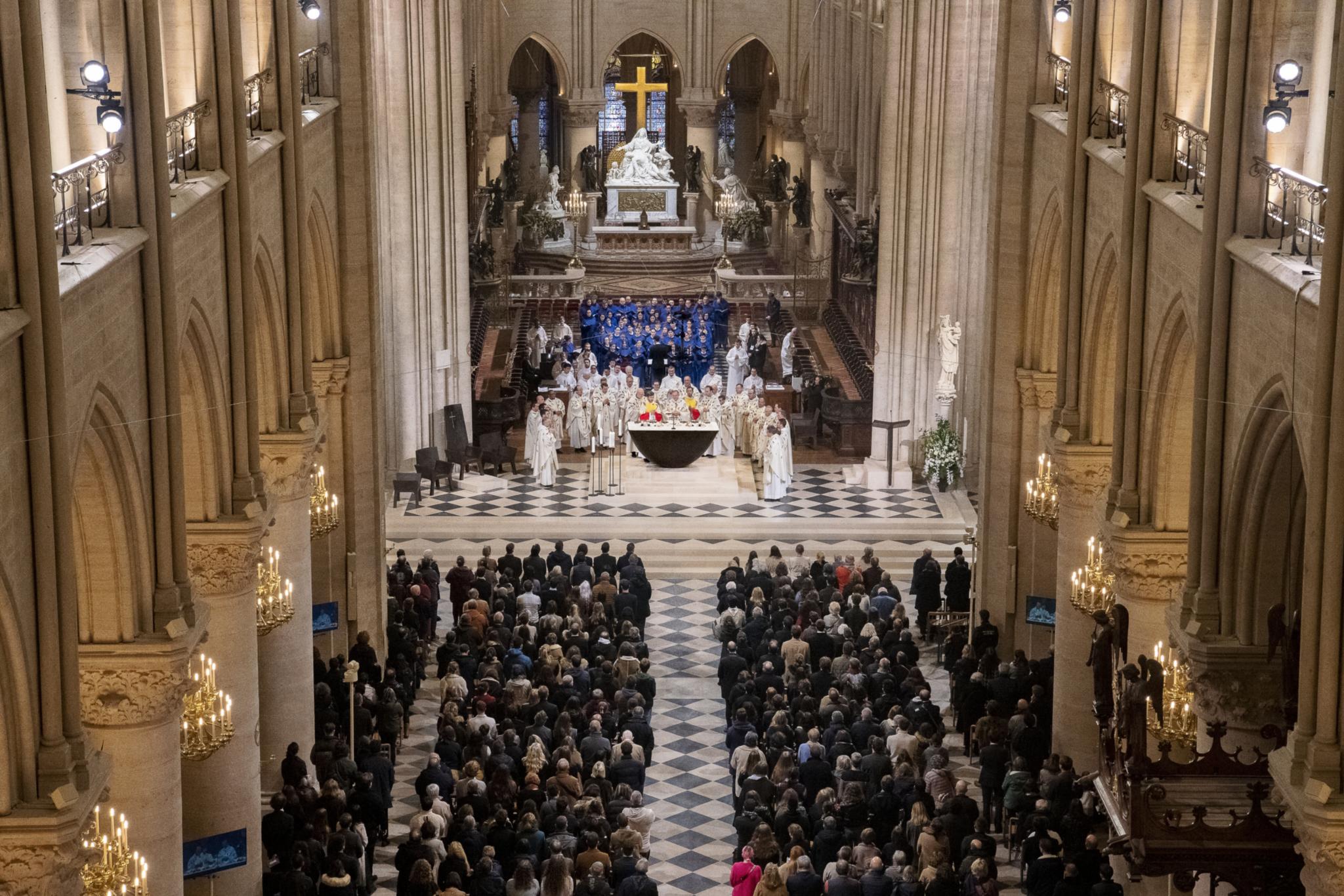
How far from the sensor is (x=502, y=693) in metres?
25.5

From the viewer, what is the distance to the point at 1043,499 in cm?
2633

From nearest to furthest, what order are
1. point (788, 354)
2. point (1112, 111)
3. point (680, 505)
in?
point (1112, 111)
point (680, 505)
point (788, 354)

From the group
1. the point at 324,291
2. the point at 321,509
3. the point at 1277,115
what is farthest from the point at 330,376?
the point at 1277,115

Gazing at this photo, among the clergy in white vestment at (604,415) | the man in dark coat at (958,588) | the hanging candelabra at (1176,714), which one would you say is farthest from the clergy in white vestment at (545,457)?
the hanging candelabra at (1176,714)

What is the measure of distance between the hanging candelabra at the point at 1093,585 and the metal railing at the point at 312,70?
38.2 ft

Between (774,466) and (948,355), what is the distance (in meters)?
3.78

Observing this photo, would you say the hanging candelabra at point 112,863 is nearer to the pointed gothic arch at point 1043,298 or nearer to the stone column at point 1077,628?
the stone column at point 1077,628

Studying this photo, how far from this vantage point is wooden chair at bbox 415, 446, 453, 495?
38188mm

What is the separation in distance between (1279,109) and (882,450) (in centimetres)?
2276

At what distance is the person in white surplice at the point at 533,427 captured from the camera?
3956 centimetres

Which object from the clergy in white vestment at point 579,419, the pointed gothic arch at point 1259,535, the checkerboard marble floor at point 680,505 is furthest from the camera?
the clergy in white vestment at point 579,419

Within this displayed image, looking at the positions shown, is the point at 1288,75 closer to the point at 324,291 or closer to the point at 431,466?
the point at 324,291

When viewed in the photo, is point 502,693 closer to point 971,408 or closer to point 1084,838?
point 1084,838

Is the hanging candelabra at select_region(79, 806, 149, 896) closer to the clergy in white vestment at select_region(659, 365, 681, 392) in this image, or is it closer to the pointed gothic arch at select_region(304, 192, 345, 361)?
the pointed gothic arch at select_region(304, 192, 345, 361)
